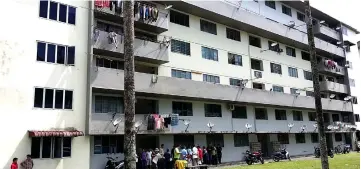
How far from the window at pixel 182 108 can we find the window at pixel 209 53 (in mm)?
4620

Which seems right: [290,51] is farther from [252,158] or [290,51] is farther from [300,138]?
[252,158]

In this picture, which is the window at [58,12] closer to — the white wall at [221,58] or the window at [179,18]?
the white wall at [221,58]

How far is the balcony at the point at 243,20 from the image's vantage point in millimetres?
28337

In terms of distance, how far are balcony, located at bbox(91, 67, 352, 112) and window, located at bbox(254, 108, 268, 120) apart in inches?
55.7

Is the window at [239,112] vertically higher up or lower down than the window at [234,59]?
lower down

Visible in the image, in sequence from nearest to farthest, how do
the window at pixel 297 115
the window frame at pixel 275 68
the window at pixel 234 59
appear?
the window at pixel 234 59, the window frame at pixel 275 68, the window at pixel 297 115

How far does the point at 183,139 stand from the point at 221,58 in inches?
329

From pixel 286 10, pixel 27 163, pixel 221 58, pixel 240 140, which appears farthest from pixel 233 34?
pixel 27 163

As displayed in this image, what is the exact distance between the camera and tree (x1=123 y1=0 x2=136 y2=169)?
1031 centimetres

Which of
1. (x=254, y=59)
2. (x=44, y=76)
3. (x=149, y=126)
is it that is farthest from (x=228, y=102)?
(x=44, y=76)

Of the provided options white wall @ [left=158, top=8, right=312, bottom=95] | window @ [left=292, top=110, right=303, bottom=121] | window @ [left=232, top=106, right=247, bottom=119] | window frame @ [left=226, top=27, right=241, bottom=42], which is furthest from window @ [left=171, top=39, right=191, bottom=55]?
window @ [left=292, top=110, right=303, bottom=121]

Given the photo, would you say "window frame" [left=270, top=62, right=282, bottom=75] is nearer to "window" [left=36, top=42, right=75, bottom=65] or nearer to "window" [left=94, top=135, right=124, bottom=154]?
"window" [left=94, top=135, right=124, bottom=154]

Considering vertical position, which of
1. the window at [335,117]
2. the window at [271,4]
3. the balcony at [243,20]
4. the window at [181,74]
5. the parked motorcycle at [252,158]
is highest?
the window at [271,4]

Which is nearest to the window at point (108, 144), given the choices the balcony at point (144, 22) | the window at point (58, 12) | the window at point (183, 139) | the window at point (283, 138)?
the window at point (183, 139)
